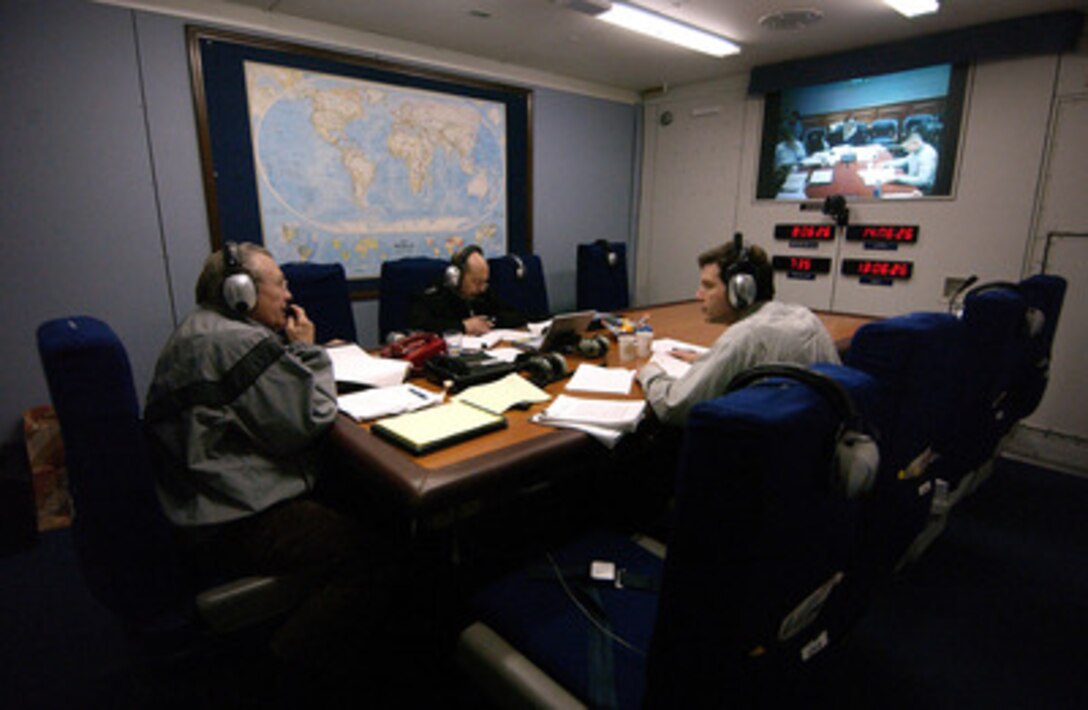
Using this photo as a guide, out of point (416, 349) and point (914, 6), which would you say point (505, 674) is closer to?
point (416, 349)

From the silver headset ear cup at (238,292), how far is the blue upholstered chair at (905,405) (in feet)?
5.05

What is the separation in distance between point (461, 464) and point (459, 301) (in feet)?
6.44

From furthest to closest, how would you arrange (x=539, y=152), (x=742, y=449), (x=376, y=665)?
(x=539, y=152)
(x=376, y=665)
(x=742, y=449)

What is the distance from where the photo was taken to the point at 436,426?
Result: 1335mm

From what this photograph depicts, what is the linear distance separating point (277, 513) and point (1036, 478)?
12.3 feet

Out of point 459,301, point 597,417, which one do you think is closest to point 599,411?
point 597,417

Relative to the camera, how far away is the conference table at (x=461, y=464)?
1100mm

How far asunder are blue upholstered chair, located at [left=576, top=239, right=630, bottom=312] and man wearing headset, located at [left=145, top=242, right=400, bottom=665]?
2788mm

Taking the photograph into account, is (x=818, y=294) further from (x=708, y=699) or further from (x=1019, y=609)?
(x=708, y=699)

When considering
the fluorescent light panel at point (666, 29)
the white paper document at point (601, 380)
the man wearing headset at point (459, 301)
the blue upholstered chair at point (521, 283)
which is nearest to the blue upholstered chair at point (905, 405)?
the white paper document at point (601, 380)

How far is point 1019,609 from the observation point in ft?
6.50

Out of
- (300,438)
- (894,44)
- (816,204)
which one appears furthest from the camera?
(816,204)

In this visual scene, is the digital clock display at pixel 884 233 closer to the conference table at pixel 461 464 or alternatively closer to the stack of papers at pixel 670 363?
the stack of papers at pixel 670 363

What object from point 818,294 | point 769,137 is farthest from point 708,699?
point 769,137
